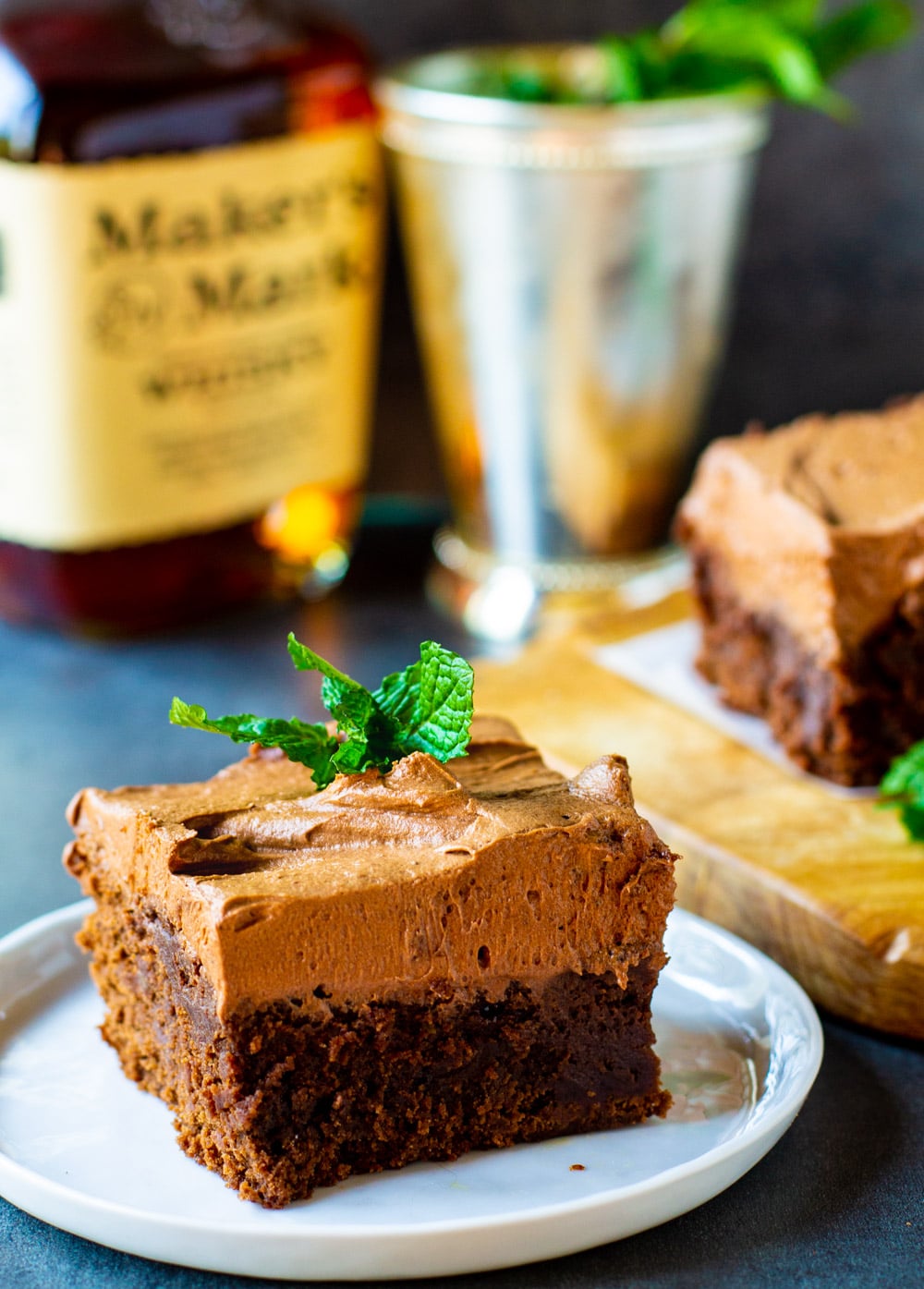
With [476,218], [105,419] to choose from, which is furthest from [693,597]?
[105,419]

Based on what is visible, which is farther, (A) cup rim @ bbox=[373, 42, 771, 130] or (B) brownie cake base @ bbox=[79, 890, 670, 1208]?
(A) cup rim @ bbox=[373, 42, 771, 130]

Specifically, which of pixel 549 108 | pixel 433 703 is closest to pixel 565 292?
pixel 549 108

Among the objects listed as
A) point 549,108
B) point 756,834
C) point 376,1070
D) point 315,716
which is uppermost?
point 549,108

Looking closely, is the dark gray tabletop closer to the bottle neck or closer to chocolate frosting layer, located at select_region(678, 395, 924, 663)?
chocolate frosting layer, located at select_region(678, 395, 924, 663)

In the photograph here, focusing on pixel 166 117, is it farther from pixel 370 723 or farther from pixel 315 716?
pixel 370 723

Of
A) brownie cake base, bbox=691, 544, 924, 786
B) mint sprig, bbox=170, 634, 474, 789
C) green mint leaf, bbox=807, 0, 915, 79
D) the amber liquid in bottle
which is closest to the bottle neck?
the amber liquid in bottle

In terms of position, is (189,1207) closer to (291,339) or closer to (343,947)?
(343,947)
